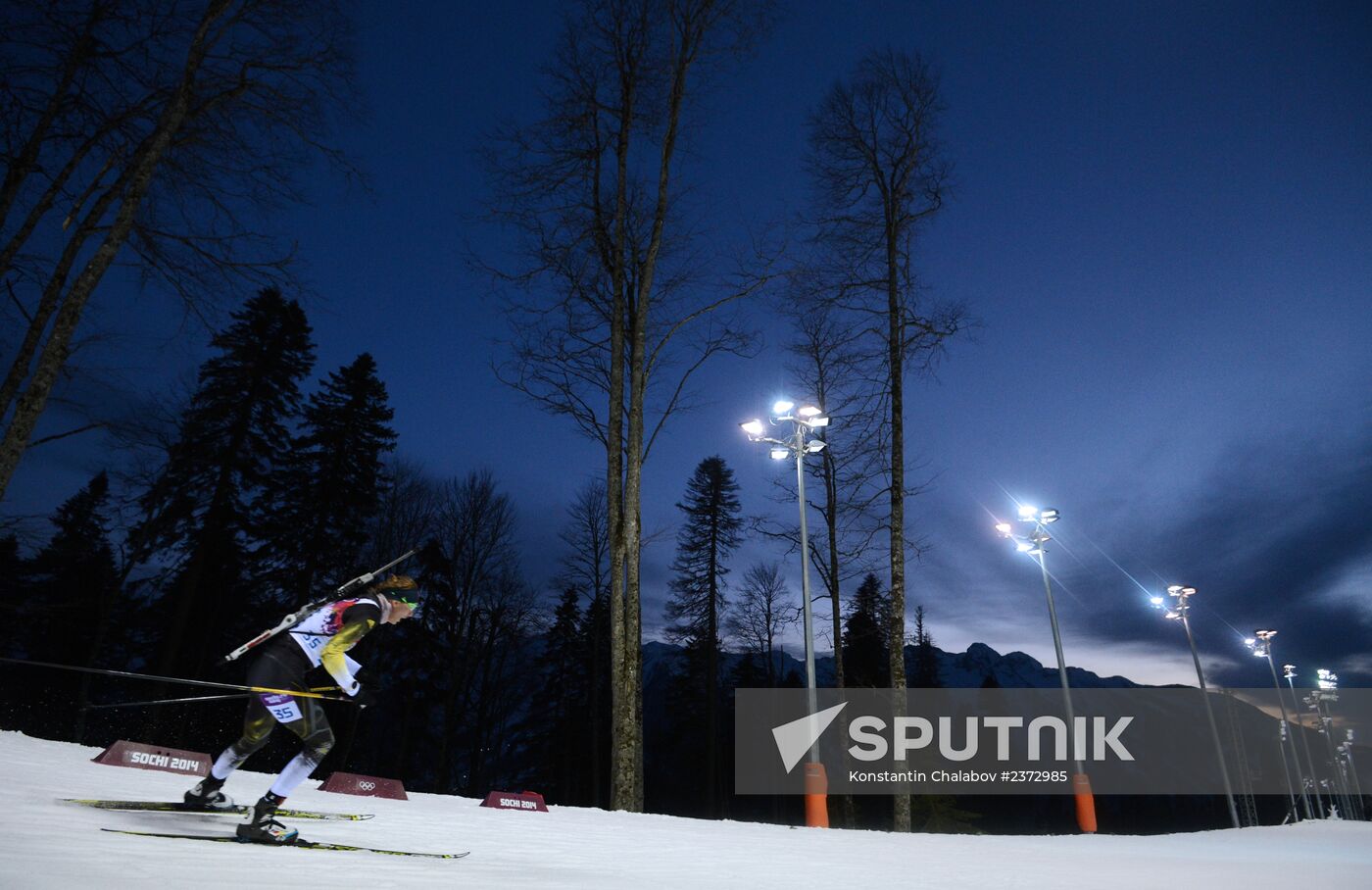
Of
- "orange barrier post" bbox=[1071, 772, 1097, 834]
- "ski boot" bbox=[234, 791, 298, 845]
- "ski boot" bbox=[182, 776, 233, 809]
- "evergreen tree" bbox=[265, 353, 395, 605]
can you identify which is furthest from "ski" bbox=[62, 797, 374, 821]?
"evergreen tree" bbox=[265, 353, 395, 605]

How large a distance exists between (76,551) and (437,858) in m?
31.0

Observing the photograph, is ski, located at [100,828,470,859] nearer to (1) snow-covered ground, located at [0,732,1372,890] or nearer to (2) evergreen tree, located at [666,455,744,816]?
(1) snow-covered ground, located at [0,732,1372,890]

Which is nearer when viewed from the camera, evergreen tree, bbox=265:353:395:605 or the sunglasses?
the sunglasses

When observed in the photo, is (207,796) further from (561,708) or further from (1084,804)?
(561,708)

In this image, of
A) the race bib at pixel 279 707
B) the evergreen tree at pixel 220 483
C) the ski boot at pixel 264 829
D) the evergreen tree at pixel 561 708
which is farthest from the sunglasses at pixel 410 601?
the evergreen tree at pixel 561 708

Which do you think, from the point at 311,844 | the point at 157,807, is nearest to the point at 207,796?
the point at 157,807

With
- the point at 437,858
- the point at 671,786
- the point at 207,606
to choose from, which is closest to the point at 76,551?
the point at 207,606

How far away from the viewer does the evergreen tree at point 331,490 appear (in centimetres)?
2595

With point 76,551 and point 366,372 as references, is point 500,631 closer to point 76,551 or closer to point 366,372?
point 366,372

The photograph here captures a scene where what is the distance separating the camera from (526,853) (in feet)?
19.0

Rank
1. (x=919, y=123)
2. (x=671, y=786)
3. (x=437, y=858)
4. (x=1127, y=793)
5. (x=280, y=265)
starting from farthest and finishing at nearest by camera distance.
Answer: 1. (x=1127, y=793)
2. (x=671, y=786)
3. (x=919, y=123)
4. (x=280, y=265)
5. (x=437, y=858)

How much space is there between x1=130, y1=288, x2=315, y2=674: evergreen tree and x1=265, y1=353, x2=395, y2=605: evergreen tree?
3.55 ft

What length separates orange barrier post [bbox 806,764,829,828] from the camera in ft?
35.9

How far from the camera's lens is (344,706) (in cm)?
2528
